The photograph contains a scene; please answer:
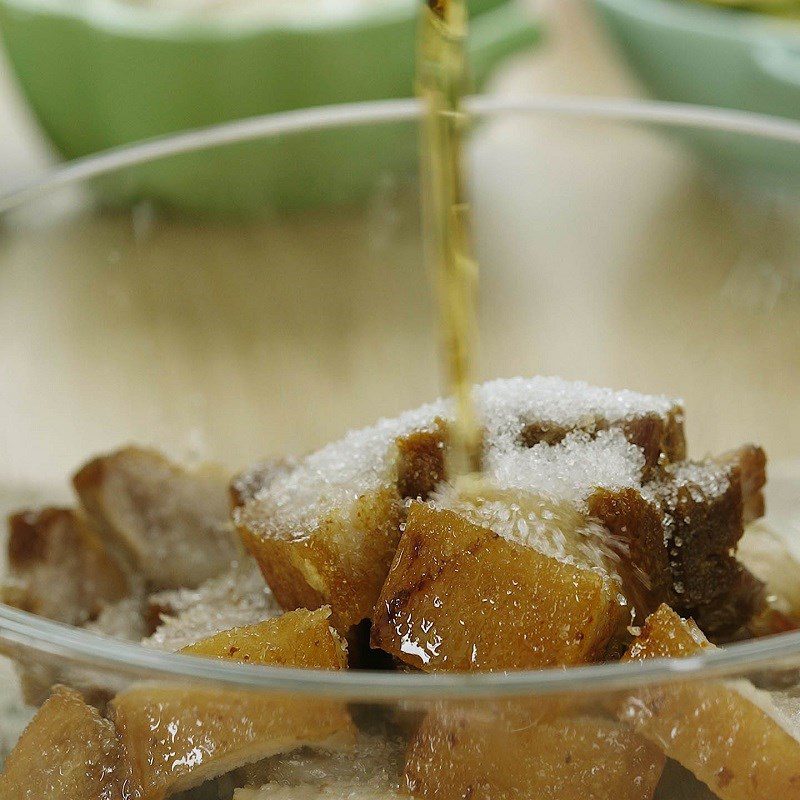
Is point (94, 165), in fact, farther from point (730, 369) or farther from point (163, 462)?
point (730, 369)

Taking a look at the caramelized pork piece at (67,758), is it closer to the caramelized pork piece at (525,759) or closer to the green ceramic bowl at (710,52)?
the caramelized pork piece at (525,759)

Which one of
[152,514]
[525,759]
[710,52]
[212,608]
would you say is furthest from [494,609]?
[710,52]

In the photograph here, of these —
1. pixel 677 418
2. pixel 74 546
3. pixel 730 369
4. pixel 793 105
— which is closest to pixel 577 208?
pixel 730 369

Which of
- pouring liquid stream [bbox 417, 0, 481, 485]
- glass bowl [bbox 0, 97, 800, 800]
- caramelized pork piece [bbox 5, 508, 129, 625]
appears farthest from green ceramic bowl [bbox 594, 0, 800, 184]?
caramelized pork piece [bbox 5, 508, 129, 625]

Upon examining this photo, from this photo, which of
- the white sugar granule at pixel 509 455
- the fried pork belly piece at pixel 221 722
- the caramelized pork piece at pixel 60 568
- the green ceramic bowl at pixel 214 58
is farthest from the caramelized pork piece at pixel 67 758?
the green ceramic bowl at pixel 214 58

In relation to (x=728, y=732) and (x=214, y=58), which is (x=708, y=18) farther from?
(x=728, y=732)
